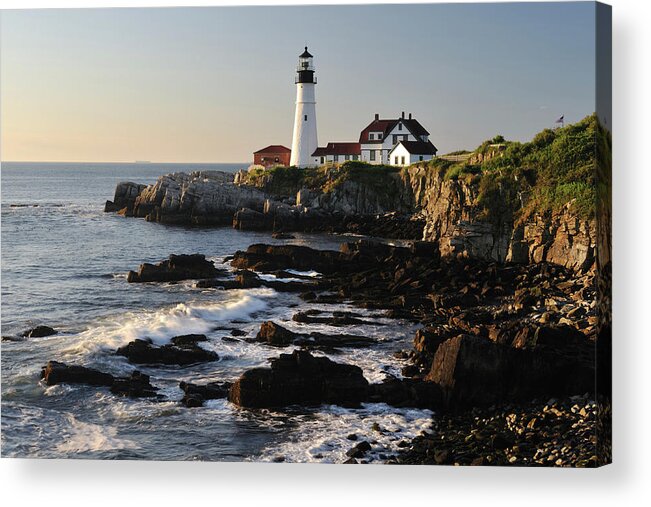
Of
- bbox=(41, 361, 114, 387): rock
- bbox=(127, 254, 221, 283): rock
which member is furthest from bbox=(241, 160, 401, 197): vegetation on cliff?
bbox=(41, 361, 114, 387): rock

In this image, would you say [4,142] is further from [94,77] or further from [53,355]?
[53,355]

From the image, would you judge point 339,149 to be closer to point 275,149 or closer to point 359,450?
point 275,149

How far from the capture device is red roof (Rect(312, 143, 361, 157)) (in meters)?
12.9

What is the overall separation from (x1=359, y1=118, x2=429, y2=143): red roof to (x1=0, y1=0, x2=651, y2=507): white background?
2.69 m

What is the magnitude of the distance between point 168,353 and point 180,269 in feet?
6.12

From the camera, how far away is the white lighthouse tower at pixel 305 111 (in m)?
11.4

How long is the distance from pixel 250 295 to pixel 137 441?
3.78 metres

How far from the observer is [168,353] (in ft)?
38.2

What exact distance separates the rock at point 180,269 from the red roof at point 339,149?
7.61ft

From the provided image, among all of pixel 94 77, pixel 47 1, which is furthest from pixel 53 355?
pixel 47 1

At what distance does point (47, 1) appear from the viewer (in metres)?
11.0

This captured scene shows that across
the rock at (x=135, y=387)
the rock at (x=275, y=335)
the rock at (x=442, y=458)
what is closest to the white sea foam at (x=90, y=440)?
the rock at (x=135, y=387)

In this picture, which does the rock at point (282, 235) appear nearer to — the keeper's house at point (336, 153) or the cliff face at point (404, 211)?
the cliff face at point (404, 211)

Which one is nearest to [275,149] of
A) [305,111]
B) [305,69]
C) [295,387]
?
[305,111]
